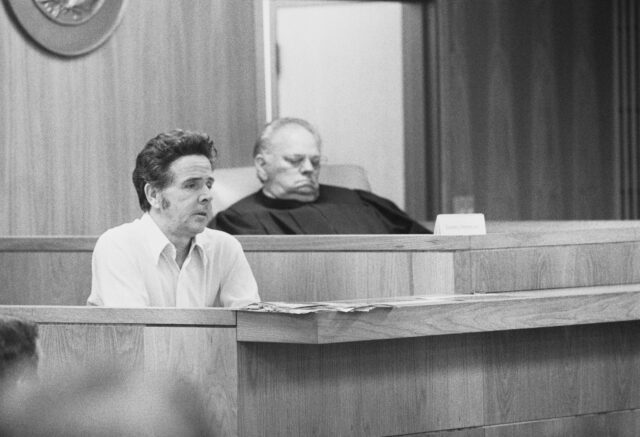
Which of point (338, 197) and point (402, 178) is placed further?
point (402, 178)

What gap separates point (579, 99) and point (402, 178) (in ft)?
4.44

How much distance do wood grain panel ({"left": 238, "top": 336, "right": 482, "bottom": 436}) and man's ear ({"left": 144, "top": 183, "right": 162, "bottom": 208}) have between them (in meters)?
0.79

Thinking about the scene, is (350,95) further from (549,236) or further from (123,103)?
(549,236)

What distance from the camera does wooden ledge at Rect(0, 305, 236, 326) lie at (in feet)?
7.91

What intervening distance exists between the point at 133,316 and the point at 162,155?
73 centimetres

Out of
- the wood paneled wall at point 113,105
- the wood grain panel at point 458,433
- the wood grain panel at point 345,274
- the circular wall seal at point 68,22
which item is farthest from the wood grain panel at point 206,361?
the circular wall seal at point 68,22

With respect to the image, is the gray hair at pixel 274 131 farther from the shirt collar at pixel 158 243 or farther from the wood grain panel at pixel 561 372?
the wood grain panel at pixel 561 372

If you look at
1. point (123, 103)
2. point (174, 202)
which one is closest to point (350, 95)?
point (123, 103)

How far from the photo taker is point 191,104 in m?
5.12

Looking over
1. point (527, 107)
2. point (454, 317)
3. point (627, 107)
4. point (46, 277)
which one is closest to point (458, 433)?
point (454, 317)

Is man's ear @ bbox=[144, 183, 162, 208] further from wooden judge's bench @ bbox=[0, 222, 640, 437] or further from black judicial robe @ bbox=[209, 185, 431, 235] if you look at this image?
black judicial robe @ bbox=[209, 185, 431, 235]

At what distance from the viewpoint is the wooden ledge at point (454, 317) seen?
2.35 m

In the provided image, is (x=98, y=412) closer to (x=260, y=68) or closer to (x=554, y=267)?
(x=554, y=267)

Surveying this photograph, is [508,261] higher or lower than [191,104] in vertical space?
lower
